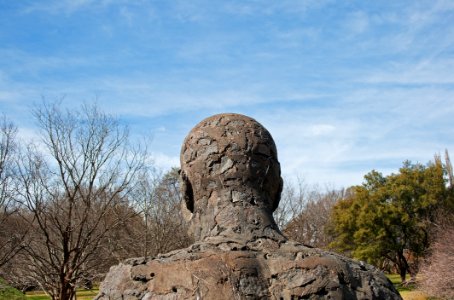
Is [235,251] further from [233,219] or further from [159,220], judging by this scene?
[159,220]

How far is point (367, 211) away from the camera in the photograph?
36.2m

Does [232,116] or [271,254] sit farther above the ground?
[232,116]

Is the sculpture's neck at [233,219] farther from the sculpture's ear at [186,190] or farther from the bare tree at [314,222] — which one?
the bare tree at [314,222]

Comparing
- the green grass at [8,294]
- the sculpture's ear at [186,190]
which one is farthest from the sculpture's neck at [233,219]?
the green grass at [8,294]

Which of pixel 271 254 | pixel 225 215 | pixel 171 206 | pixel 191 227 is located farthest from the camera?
pixel 171 206

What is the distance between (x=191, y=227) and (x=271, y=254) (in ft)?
2.37

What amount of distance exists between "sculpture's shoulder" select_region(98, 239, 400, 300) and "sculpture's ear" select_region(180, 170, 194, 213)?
523 mm

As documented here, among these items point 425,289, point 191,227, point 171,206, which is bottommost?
point 425,289

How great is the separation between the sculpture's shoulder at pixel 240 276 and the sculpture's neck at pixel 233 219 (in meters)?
0.10

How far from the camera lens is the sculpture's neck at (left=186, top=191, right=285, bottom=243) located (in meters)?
3.29

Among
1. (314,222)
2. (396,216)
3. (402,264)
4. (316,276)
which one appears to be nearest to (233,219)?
(316,276)

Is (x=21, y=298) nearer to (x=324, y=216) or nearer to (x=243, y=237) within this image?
(x=243, y=237)

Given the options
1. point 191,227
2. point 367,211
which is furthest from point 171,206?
point 191,227

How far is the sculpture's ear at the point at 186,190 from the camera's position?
363 cm
